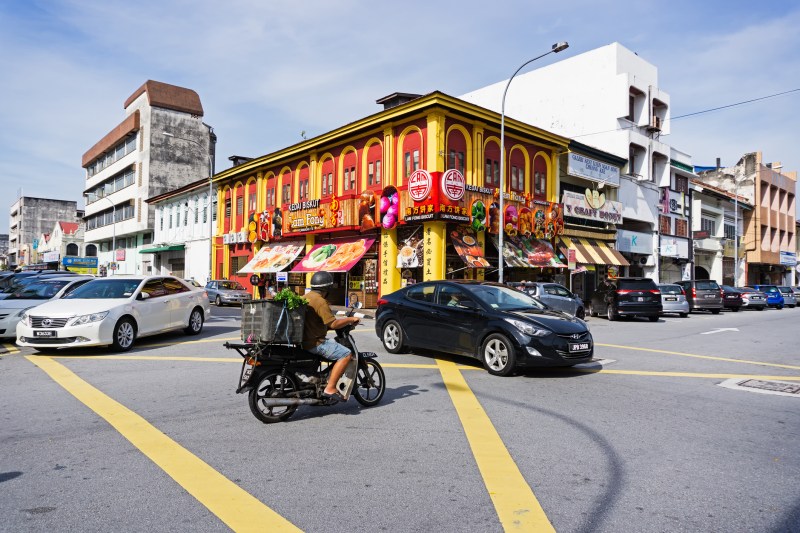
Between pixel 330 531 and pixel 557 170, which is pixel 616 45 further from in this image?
pixel 330 531

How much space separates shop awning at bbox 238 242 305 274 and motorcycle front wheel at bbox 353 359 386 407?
24571 mm

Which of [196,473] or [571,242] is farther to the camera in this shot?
[571,242]

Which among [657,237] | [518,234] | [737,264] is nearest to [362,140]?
[518,234]

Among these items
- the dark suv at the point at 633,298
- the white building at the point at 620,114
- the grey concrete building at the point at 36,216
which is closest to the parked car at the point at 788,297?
the white building at the point at 620,114

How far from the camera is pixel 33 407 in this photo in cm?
643

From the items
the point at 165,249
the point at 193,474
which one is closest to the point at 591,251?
the point at 193,474

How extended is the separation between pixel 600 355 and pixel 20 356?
37.2 ft

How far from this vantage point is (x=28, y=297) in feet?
43.7

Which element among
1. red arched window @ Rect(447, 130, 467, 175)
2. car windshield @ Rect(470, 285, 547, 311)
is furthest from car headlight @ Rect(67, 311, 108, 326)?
red arched window @ Rect(447, 130, 467, 175)

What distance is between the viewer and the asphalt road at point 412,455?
140 inches

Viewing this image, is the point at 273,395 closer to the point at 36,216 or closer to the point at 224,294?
the point at 224,294

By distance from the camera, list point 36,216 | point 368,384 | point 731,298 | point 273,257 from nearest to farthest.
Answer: point 368,384
point 731,298
point 273,257
point 36,216

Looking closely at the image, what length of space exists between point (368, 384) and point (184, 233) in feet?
136

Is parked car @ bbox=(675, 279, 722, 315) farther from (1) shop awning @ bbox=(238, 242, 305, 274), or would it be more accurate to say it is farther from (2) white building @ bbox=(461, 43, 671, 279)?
(1) shop awning @ bbox=(238, 242, 305, 274)
